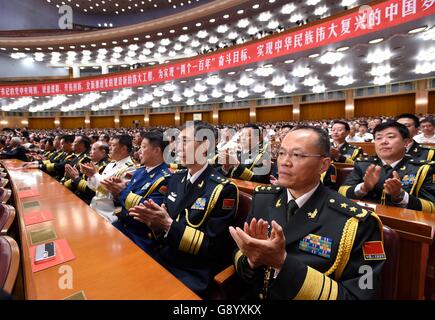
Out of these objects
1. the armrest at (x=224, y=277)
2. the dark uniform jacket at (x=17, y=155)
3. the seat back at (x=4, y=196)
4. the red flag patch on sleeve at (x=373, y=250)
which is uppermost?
the dark uniform jacket at (x=17, y=155)

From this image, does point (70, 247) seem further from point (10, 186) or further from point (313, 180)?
point (10, 186)

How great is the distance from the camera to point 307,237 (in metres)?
1.18

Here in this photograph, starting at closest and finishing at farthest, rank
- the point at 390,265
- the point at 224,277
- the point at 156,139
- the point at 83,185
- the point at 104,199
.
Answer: the point at 390,265 < the point at 224,277 < the point at 156,139 < the point at 104,199 < the point at 83,185

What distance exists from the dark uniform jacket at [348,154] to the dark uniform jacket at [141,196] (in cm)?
286

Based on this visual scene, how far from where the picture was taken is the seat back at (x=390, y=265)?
1113 mm

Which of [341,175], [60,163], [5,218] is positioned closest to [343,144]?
[341,175]

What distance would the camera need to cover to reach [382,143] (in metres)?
2.29

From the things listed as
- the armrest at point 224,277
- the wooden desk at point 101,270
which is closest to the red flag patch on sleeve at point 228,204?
the armrest at point 224,277

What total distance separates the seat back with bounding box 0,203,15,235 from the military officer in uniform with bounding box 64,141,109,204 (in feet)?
4.91

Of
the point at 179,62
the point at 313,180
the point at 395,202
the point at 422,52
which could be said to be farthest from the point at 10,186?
the point at 422,52

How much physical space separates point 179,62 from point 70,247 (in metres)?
10.6

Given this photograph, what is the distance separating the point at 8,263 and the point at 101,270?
352 mm

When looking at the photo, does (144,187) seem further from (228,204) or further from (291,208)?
(291,208)

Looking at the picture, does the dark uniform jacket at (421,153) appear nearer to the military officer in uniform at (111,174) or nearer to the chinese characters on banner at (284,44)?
the military officer in uniform at (111,174)
